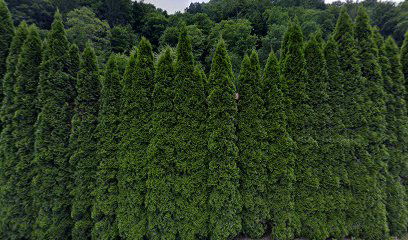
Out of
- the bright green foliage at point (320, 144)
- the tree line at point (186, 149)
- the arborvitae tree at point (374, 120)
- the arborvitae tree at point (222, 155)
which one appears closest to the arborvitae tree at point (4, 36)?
the tree line at point (186, 149)

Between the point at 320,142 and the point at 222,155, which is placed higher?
the point at 222,155

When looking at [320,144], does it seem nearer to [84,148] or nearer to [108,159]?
[108,159]

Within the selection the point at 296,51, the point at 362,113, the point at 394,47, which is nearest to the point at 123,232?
the point at 296,51

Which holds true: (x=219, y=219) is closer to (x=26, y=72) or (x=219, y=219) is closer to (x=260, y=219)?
(x=260, y=219)

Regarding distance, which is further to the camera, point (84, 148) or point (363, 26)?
point (363, 26)

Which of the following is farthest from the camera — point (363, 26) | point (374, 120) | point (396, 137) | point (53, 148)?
point (363, 26)

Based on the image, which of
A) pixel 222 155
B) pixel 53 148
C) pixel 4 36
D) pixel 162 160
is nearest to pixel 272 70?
pixel 222 155
